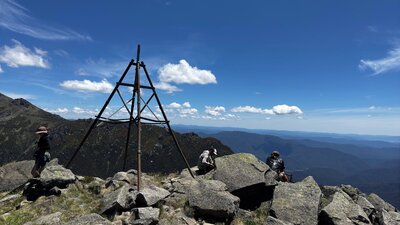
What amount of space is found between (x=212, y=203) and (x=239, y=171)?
461cm

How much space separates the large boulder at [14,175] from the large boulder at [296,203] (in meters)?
16.9

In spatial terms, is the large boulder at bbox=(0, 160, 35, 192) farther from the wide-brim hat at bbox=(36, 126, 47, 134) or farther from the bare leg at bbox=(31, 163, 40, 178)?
the wide-brim hat at bbox=(36, 126, 47, 134)

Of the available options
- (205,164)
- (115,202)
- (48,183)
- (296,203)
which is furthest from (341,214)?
(48,183)

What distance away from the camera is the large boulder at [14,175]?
73.2 ft

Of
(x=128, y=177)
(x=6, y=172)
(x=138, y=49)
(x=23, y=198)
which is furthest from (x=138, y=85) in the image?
(x=6, y=172)

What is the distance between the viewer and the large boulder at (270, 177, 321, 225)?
16.8 meters

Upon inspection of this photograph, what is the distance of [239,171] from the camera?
824 inches

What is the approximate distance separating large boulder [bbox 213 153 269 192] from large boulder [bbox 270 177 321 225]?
159 centimetres

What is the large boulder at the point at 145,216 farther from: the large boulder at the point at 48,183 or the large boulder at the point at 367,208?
the large boulder at the point at 367,208

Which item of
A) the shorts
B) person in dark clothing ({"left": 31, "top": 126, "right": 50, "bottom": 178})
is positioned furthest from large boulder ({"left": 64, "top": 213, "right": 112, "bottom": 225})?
the shorts

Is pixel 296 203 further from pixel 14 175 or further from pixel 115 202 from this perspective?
pixel 14 175

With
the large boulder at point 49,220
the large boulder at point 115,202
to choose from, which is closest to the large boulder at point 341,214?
the large boulder at point 115,202

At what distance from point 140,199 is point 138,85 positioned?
310 inches

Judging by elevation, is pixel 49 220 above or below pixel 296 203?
below
